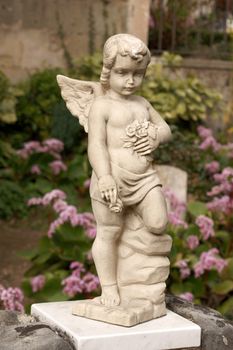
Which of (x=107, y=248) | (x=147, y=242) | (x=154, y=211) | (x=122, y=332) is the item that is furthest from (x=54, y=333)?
(x=154, y=211)

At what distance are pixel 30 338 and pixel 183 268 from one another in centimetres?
258

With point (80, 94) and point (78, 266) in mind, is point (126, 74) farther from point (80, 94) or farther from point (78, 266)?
point (78, 266)

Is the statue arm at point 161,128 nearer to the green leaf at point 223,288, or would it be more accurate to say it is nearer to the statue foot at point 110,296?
the statue foot at point 110,296

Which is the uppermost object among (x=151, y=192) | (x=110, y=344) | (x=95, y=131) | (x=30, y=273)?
(x=95, y=131)

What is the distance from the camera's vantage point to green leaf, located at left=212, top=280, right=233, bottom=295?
21.7ft

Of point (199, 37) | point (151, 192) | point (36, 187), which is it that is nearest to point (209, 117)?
point (199, 37)

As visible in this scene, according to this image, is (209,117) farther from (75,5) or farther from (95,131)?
(95,131)

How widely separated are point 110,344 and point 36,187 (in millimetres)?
5147

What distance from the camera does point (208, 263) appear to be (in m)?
6.45

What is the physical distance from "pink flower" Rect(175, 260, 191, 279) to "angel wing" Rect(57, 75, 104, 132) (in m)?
2.19

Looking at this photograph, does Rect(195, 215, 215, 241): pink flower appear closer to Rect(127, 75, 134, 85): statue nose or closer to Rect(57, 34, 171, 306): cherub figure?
Rect(57, 34, 171, 306): cherub figure

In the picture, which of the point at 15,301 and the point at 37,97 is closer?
the point at 15,301

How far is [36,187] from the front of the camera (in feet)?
30.4

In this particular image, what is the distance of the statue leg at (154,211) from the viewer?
14.5 feet
